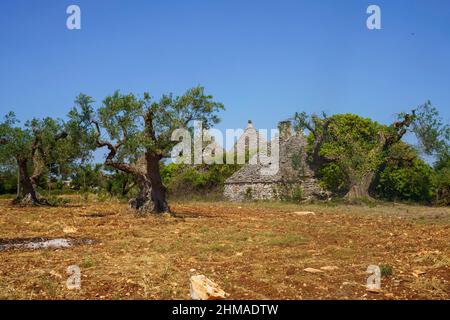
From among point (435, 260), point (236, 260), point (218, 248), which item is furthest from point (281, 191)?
point (435, 260)

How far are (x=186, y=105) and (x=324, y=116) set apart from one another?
65.7 ft

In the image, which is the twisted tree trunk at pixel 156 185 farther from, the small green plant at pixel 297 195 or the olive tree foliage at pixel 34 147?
the small green plant at pixel 297 195

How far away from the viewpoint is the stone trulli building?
40.3 m

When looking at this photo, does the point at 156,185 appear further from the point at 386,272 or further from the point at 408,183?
the point at 408,183

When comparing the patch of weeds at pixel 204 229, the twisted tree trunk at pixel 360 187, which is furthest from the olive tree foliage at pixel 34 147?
the twisted tree trunk at pixel 360 187

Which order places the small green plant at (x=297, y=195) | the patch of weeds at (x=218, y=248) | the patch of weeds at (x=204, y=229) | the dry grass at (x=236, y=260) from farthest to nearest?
the small green plant at (x=297, y=195) → the patch of weeds at (x=204, y=229) → the patch of weeds at (x=218, y=248) → the dry grass at (x=236, y=260)

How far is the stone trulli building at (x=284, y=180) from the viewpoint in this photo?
40.3 meters

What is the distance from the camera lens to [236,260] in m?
11.1

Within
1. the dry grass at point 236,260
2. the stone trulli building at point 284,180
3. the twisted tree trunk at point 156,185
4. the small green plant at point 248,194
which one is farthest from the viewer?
the small green plant at point 248,194

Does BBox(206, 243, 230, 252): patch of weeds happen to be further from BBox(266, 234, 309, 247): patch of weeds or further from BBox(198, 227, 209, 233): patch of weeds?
BBox(198, 227, 209, 233): patch of weeds

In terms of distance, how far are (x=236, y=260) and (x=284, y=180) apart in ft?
97.6

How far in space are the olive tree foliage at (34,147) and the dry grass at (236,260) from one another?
11542mm
